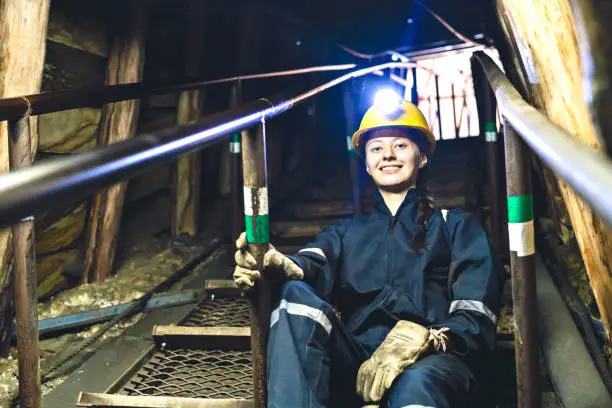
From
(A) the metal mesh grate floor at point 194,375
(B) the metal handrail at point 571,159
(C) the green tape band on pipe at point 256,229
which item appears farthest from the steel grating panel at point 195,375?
(B) the metal handrail at point 571,159

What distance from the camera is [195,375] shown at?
8.82 feet

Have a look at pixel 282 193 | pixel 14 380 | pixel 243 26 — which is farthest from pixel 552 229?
pixel 14 380

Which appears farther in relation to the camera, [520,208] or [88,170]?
[520,208]

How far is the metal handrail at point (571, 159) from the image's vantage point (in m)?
0.61

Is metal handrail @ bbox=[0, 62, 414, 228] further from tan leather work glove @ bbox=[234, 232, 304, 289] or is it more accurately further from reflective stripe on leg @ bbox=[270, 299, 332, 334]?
reflective stripe on leg @ bbox=[270, 299, 332, 334]

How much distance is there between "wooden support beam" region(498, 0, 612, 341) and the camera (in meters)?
1.33

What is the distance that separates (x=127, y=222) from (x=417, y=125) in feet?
10.5

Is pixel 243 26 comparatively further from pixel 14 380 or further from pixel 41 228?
pixel 14 380

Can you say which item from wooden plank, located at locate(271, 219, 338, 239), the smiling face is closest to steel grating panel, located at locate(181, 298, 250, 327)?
wooden plank, located at locate(271, 219, 338, 239)

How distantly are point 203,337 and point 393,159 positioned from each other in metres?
1.38

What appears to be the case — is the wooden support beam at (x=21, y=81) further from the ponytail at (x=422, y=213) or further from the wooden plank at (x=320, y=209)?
the wooden plank at (x=320, y=209)

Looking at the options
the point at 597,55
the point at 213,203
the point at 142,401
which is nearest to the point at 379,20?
the point at 213,203

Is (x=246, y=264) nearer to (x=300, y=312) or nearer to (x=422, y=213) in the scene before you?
(x=300, y=312)

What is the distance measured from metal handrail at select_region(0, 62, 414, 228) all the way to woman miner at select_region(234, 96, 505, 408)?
0.67 m
